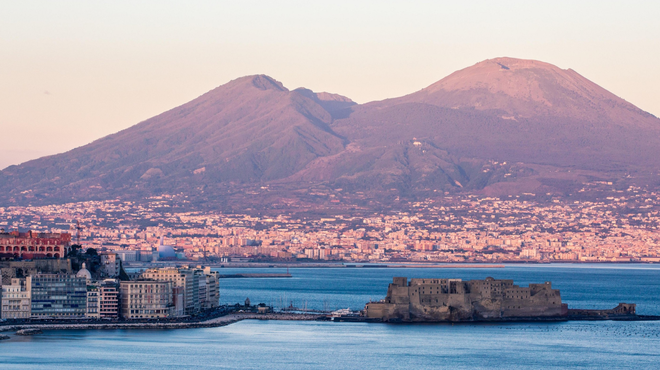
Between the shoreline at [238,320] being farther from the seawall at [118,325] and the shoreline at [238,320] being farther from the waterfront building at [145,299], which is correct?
the waterfront building at [145,299]

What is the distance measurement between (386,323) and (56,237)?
28974 millimetres

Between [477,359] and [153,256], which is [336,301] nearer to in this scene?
[477,359]

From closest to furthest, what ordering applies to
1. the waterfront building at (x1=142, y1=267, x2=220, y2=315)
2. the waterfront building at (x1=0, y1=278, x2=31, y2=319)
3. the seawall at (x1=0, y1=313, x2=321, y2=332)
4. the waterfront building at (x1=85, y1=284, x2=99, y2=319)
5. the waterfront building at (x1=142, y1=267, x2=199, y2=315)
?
1. the seawall at (x1=0, y1=313, x2=321, y2=332)
2. the waterfront building at (x1=0, y1=278, x2=31, y2=319)
3. the waterfront building at (x1=85, y1=284, x2=99, y2=319)
4. the waterfront building at (x1=142, y1=267, x2=199, y2=315)
5. the waterfront building at (x1=142, y1=267, x2=220, y2=315)

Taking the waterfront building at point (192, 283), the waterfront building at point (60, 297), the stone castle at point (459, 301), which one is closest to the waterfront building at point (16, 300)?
the waterfront building at point (60, 297)

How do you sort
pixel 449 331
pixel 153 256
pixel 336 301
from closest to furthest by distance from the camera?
pixel 449 331 → pixel 336 301 → pixel 153 256

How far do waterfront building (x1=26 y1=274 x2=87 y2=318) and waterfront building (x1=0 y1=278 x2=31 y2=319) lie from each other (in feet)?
1.53

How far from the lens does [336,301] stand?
11350 cm

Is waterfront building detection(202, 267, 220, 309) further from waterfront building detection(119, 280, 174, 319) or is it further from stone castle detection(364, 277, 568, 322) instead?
stone castle detection(364, 277, 568, 322)

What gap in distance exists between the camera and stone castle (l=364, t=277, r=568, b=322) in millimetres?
86750

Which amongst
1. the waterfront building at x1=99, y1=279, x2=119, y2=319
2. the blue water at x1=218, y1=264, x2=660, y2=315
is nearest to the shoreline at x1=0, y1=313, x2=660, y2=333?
the waterfront building at x1=99, y1=279, x2=119, y2=319

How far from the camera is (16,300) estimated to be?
278ft

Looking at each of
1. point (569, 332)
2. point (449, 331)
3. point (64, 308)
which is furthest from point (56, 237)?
point (569, 332)

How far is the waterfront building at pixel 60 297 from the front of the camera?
85062mm

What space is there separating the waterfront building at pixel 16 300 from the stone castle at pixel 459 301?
22995 mm
